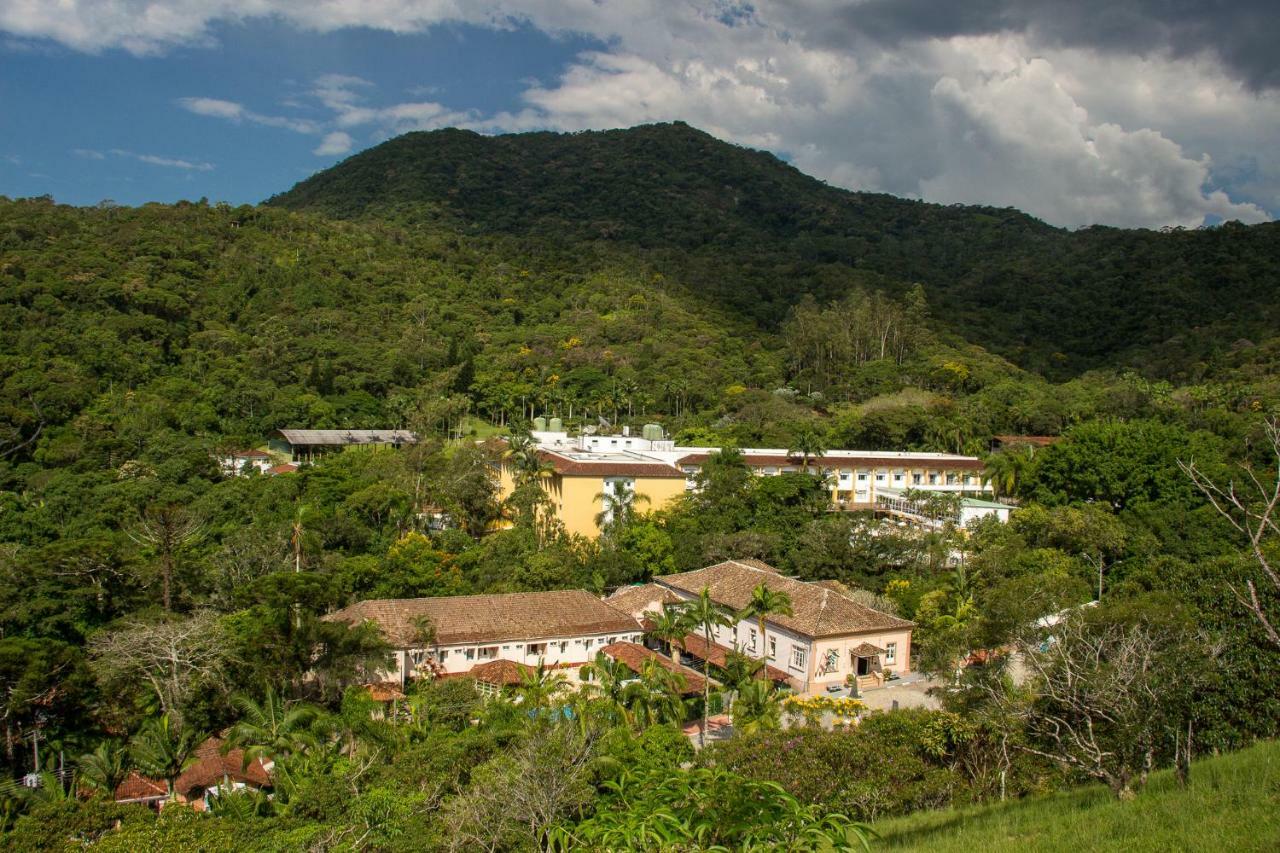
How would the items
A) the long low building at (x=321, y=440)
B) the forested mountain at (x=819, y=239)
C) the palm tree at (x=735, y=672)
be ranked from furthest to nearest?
the forested mountain at (x=819, y=239), the long low building at (x=321, y=440), the palm tree at (x=735, y=672)

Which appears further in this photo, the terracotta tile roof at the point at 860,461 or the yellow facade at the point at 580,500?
the terracotta tile roof at the point at 860,461

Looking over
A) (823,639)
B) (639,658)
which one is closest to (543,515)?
(639,658)

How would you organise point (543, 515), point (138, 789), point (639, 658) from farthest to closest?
point (543, 515) < point (639, 658) < point (138, 789)

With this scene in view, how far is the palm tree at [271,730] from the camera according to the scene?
15.9m

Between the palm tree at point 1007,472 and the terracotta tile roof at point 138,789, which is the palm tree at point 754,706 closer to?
the terracotta tile roof at point 138,789

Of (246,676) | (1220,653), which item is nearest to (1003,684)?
(1220,653)

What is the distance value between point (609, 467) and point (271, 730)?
65.9 ft

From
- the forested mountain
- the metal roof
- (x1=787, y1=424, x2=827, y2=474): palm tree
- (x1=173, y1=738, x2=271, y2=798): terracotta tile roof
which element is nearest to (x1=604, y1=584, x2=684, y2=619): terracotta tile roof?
(x1=173, y1=738, x2=271, y2=798): terracotta tile roof

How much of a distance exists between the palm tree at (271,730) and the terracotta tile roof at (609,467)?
1768 centimetres

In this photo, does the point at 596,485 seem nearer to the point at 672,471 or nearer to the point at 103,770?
the point at 672,471

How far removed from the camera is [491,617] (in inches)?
960

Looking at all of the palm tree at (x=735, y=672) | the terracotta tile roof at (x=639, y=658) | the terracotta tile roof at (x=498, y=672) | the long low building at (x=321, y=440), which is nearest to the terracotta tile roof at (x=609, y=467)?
the terracotta tile roof at (x=639, y=658)

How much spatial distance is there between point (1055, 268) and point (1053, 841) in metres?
108

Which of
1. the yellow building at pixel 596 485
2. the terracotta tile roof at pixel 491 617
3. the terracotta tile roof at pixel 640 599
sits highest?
the yellow building at pixel 596 485
